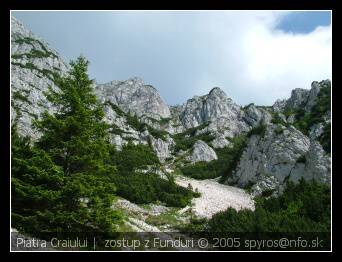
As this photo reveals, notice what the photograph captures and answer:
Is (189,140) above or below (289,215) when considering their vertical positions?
above

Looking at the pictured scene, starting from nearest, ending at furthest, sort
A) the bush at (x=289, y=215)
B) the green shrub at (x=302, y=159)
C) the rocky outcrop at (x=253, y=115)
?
the bush at (x=289, y=215) < the green shrub at (x=302, y=159) < the rocky outcrop at (x=253, y=115)

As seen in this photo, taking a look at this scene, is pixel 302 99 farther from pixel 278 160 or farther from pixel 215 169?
pixel 278 160

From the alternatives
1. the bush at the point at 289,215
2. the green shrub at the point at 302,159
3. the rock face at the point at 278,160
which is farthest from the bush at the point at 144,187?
the green shrub at the point at 302,159

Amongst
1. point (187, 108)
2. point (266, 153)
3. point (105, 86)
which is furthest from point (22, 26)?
point (266, 153)

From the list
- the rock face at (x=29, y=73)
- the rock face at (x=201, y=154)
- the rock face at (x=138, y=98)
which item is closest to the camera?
the rock face at (x=29, y=73)

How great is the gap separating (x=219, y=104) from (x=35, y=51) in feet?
260

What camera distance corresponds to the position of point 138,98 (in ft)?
594

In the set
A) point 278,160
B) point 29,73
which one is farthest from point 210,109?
point 278,160

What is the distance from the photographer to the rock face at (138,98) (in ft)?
570

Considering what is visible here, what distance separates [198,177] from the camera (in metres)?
71.5

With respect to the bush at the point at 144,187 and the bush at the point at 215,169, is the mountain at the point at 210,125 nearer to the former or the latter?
the bush at the point at 215,169

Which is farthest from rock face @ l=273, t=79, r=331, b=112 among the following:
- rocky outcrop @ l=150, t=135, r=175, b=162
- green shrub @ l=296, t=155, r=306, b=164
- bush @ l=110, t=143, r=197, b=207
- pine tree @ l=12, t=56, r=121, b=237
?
pine tree @ l=12, t=56, r=121, b=237

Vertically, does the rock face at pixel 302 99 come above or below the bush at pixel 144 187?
above

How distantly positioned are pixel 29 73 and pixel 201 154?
4735 centimetres
